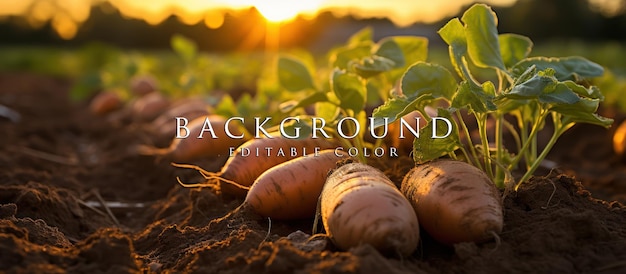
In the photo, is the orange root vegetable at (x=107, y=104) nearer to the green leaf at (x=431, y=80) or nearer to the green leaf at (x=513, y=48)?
the green leaf at (x=513, y=48)

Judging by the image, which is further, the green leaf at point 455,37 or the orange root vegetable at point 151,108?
the orange root vegetable at point 151,108

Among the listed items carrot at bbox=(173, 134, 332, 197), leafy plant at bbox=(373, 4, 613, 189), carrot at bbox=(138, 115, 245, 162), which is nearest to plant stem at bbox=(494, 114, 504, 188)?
leafy plant at bbox=(373, 4, 613, 189)

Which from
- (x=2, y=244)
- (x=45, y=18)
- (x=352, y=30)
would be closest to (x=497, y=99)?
(x=2, y=244)

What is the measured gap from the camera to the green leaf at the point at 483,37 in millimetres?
3230

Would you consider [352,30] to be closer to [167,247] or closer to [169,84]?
[169,84]

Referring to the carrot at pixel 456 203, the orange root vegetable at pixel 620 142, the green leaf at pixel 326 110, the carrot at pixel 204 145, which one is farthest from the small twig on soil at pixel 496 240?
the orange root vegetable at pixel 620 142

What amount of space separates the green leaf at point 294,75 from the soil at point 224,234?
759mm

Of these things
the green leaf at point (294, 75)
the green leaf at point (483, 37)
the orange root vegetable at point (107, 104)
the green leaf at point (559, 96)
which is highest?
the green leaf at point (483, 37)

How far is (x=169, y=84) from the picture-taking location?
30.8 ft

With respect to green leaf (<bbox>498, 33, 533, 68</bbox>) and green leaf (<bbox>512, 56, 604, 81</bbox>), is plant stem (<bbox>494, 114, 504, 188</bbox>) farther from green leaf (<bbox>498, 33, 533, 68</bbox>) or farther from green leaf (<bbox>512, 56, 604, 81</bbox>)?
green leaf (<bbox>498, 33, 533, 68</bbox>)

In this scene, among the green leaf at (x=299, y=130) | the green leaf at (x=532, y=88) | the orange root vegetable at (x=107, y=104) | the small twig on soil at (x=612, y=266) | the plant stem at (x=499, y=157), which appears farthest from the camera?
the orange root vegetable at (x=107, y=104)

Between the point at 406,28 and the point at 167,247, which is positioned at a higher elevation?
the point at 167,247

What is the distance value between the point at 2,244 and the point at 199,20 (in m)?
47.0

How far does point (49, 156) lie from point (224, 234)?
373 centimetres
